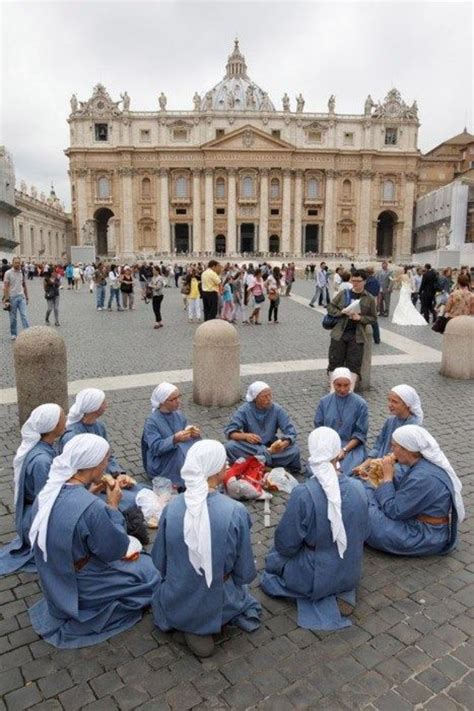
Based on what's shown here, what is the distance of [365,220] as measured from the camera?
69.7 m

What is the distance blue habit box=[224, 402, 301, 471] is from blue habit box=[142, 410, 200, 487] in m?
0.44

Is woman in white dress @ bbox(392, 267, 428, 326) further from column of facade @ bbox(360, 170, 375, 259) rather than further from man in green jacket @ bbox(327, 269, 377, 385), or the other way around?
column of facade @ bbox(360, 170, 375, 259)

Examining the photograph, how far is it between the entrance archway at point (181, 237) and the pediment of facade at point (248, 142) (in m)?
9.57

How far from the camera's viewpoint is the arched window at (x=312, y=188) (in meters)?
70.2

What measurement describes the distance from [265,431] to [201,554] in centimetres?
272

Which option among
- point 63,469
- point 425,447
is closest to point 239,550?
point 63,469

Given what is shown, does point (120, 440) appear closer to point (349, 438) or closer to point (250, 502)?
point (250, 502)

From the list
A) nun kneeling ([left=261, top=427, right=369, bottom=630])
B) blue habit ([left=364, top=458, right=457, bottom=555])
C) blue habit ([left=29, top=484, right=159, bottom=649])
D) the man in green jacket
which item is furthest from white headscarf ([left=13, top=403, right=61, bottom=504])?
the man in green jacket

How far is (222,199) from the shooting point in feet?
229

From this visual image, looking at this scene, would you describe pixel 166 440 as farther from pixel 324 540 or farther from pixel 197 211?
pixel 197 211

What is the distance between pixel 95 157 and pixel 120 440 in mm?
68250

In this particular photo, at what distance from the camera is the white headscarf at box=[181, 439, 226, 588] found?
9.78 feet

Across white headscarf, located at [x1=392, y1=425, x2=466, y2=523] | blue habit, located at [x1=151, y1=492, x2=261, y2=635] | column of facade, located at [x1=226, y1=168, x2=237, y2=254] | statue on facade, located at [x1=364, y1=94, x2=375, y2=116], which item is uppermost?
statue on facade, located at [x1=364, y1=94, x2=375, y2=116]

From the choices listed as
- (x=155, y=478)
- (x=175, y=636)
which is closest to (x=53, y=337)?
(x=155, y=478)
